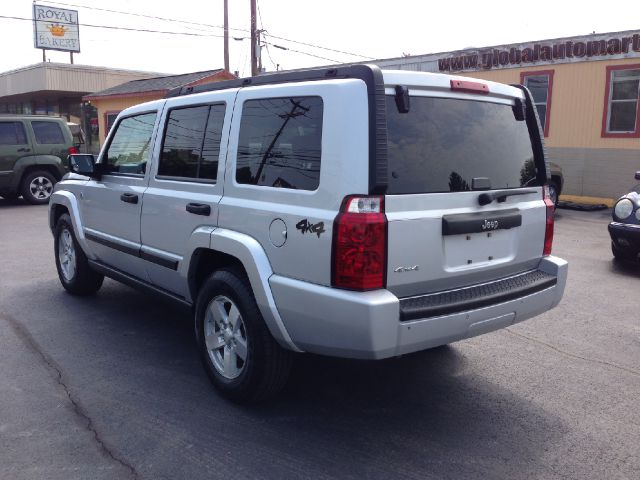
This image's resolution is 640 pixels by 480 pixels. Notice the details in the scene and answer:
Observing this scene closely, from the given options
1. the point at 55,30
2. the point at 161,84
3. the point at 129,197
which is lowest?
the point at 129,197

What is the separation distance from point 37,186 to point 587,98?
1349 centimetres

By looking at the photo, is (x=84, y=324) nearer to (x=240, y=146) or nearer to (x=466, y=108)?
(x=240, y=146)

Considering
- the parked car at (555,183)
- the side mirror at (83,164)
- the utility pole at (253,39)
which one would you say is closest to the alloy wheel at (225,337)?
the side mirror at (83,164)

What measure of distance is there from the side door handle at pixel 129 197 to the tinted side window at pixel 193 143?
1.07 feet

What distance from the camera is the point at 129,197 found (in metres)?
4.75

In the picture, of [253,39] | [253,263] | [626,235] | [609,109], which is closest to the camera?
[253,263]

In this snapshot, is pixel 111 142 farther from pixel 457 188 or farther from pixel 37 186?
pixel 37 186

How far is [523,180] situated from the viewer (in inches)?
153

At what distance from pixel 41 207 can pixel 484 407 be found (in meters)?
12.5

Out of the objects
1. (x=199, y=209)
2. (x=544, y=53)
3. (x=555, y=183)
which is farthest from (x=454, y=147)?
(x=544, y=53)

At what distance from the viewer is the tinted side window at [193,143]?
13.0 feet

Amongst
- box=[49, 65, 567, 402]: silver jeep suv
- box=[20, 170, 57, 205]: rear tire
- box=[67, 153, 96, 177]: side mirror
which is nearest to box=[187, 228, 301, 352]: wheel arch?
box=[49, 65, 567, 402]: silver jeep suv

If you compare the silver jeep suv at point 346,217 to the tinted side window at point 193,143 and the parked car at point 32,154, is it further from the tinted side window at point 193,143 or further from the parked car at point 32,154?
the parked car at point 32,154

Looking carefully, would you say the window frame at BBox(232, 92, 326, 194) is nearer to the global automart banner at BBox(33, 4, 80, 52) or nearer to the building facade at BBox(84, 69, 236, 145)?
the building facade at BBox(84, 69, 236, 145)
